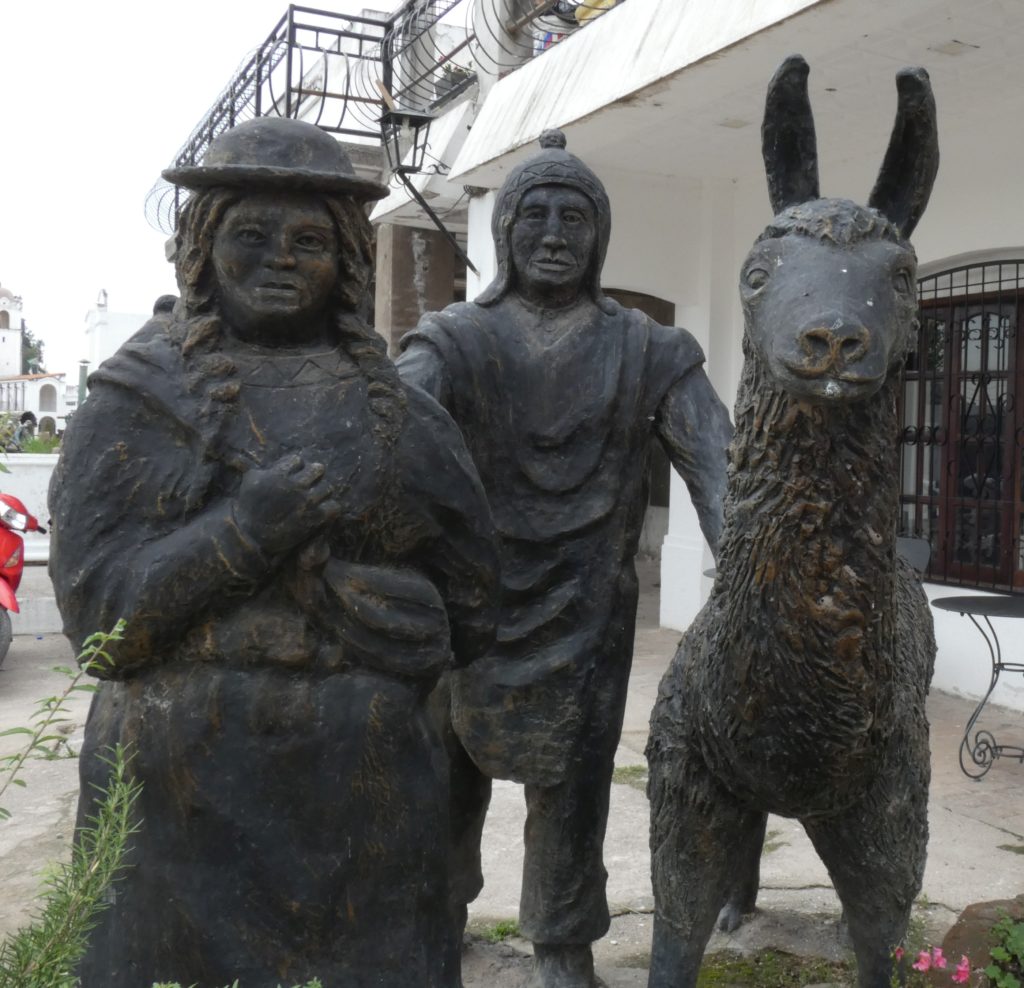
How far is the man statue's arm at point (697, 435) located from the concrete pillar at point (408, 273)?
282 inches

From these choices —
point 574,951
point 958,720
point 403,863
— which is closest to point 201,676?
point 403,863

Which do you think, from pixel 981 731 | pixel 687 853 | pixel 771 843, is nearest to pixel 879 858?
pixel 687 853

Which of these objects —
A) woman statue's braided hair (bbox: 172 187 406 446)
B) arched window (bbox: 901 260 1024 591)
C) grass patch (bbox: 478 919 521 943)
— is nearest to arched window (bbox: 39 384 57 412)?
arched window (bbox: 901 260 1024 591)

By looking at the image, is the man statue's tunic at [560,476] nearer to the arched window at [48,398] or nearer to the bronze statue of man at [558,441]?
the bronze statue of man at [558,441]

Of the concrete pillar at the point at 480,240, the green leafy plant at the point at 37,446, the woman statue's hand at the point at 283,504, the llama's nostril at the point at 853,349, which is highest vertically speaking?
the concrete pillar at the point at 480,240

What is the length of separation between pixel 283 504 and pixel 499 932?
7.39 feet

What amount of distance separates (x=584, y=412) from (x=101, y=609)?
1275 millimetres

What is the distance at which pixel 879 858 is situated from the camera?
7.59 ft

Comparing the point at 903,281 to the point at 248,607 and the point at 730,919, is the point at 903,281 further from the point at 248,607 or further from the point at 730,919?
the point at 730,919

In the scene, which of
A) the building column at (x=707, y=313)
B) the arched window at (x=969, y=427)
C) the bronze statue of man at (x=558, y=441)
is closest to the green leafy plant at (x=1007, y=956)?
the bronze statue of man at (x=558, y=441)

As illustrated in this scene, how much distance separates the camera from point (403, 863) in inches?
72.4

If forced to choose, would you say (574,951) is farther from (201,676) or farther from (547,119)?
(547,119)

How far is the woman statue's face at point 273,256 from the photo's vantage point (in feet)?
5.76

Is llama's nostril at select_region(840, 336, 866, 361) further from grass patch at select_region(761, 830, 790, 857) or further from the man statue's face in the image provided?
grass patch at select_region(761, 830, 790, 857)
